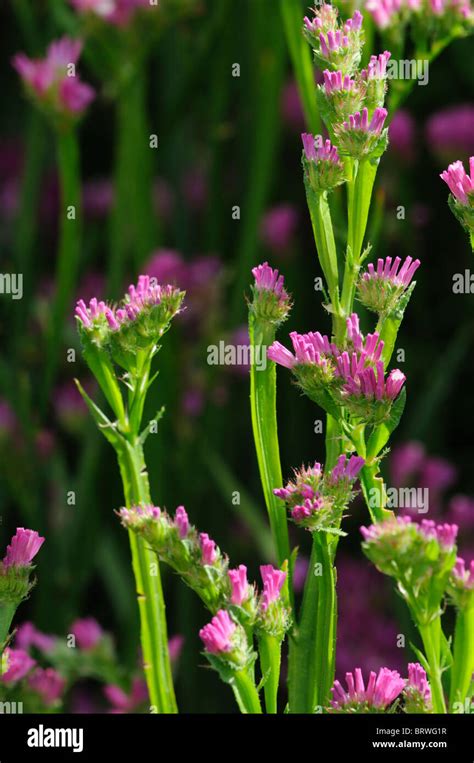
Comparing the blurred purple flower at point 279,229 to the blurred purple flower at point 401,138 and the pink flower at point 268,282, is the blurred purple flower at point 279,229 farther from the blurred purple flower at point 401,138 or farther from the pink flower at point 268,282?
the pink flower at point 268,282

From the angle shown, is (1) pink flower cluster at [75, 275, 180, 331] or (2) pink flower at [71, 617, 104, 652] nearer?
(1) pink flower cluster at [75, 275, 180, 331]

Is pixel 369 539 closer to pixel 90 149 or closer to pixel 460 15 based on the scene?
pixel 460 15

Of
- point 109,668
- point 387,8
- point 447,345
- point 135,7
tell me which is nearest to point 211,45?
point 135,7

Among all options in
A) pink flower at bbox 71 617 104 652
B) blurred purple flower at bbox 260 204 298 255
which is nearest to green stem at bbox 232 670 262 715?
pink flower at bbox 71 617 104 652

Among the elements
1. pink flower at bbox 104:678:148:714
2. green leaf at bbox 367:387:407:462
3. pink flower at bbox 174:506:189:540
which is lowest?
pink flower at bbox 104:678:148:714

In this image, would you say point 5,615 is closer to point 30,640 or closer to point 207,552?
point 207,552

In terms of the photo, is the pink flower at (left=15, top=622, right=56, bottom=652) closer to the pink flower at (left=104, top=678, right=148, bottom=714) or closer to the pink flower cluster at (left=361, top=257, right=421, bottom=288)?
the pink flower at (left=104, top=678, right=148, bottom=714)

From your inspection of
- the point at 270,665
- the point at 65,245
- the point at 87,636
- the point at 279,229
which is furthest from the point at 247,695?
the point at 279,229

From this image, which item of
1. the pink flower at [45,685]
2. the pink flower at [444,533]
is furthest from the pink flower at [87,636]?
the pink flower at [444,533]
